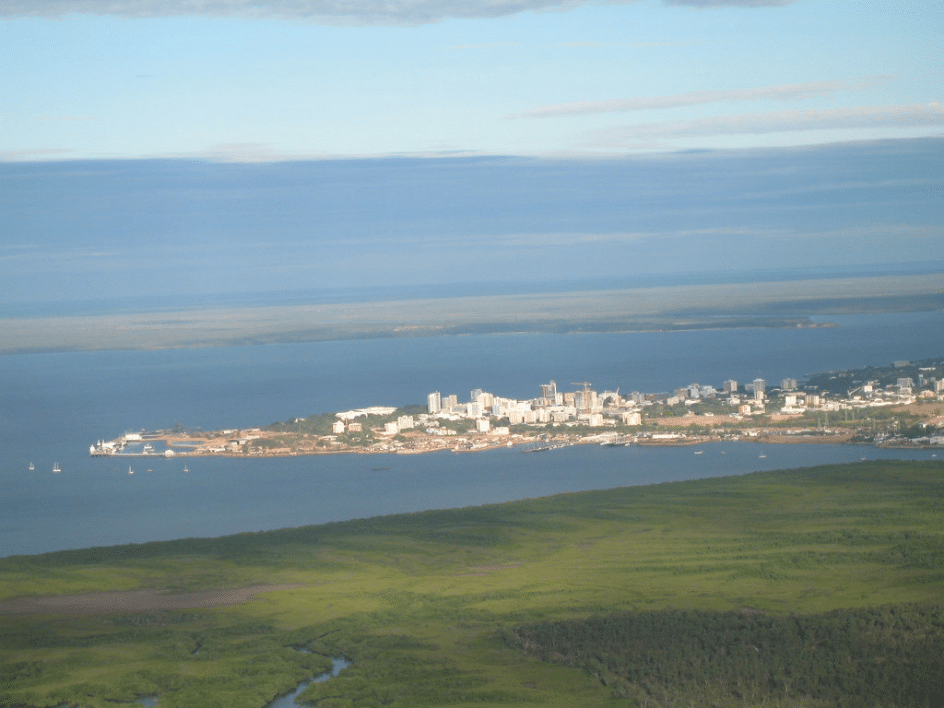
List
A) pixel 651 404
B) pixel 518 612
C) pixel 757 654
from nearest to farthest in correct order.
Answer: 1. pixel 757 654
2. pixel 518 612
3. pixel 651 404

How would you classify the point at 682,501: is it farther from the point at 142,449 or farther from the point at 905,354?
the point at 905,354

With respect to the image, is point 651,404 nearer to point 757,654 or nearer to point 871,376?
point 871,376

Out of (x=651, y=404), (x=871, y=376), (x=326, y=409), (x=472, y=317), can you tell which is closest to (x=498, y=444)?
(x=651, y=404)

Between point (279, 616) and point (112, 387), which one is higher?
point (112, 387)

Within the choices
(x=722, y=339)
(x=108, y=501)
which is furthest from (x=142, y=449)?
(x=722, y=339)

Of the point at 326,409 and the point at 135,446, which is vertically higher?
the point at 326,409

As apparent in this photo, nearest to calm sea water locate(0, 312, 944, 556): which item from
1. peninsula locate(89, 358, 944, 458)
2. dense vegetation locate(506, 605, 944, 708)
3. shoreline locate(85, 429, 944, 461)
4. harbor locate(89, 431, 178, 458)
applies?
harbor locate(89, 431, 178, 458)
